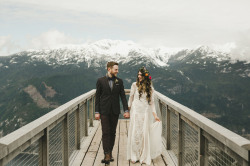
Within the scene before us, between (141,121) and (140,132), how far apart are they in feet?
0.66

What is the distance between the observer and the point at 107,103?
421 cm

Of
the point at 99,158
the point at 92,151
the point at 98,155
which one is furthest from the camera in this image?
the point at 92,151

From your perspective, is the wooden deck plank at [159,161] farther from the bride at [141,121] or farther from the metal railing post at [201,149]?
the metal railing post at [201,149]

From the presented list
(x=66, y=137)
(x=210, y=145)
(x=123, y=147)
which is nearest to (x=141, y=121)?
(x=123, y=147)

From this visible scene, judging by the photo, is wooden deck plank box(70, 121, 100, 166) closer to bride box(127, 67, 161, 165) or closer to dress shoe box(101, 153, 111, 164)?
dress shoe box(101, 153, 111, 164)

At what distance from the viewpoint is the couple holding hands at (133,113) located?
423 cm

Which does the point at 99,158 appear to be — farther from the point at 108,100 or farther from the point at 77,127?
the point at 108,100

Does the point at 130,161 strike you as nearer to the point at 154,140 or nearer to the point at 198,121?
the point at 154,140

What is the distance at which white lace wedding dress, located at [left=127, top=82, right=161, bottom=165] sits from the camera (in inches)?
178

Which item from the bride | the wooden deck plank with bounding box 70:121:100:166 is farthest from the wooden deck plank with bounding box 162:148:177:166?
the wooden deck plank with bounding box 70:121:100:166

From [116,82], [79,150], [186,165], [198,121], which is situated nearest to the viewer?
[198,121]

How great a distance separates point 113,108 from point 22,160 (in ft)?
7.71

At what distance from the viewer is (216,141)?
220 centimetres

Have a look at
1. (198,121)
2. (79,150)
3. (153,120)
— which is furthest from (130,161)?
(198,121)
